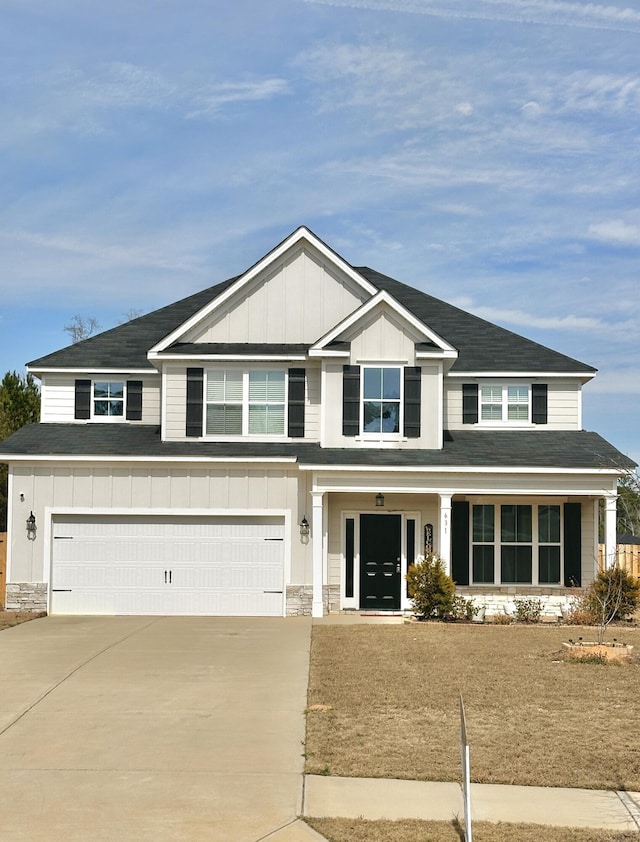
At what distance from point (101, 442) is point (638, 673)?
1369cm

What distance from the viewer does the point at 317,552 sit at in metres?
22.2

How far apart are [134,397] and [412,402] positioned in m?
7.07

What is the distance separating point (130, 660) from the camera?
15.4 meters

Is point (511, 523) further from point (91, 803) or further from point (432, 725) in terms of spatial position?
point (91, 803)

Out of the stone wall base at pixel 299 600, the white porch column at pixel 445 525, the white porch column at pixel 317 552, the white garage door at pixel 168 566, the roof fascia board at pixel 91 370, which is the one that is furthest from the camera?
the roof fascia board at pixel 91 370

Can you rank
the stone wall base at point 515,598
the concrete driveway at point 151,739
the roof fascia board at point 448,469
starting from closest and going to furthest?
the concrete driveway at point 151,739 → the roof fascia board at point 448,469 → the stone wall base at point 515,598

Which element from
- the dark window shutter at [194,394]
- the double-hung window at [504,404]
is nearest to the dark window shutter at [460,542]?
the double-hung window at [504,404]

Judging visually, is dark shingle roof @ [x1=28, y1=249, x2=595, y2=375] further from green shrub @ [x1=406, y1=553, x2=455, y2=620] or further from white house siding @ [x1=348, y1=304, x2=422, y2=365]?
green shrub @ [x1=406, y1=553, x2=455, y2=620]

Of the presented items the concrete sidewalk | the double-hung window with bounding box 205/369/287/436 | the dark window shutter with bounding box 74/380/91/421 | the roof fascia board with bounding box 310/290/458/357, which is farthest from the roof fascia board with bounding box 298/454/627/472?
the concrete sidewalk

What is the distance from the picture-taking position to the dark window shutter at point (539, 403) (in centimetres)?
2523

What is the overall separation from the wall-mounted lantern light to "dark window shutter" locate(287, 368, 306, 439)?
2044 millimetres

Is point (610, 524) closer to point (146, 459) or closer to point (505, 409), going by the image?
point (505, 409)

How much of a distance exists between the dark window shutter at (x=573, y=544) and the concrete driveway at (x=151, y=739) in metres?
8.53

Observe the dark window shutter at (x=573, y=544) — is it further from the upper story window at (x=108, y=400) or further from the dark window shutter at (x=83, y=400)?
the dark window shutter at (x=83, y=400)
